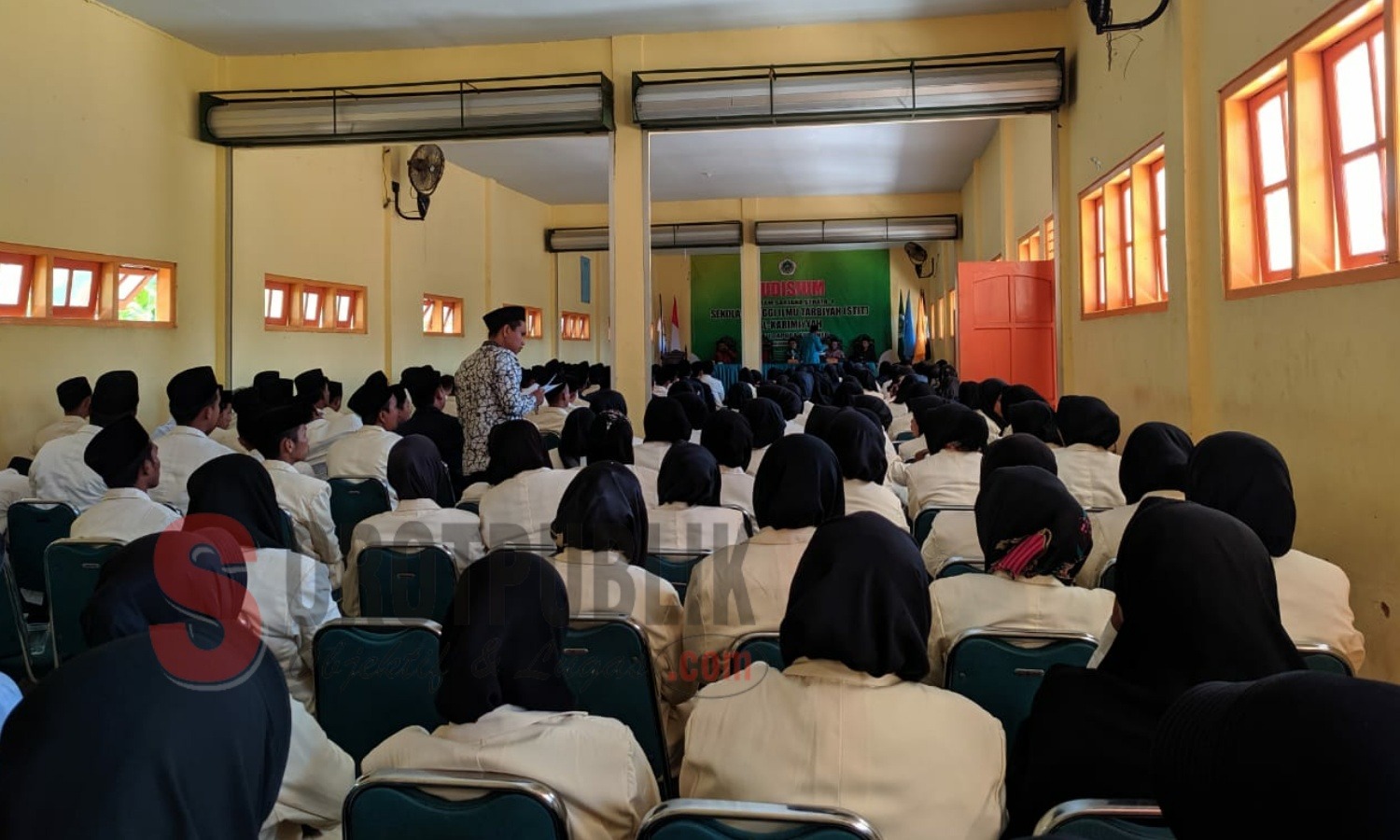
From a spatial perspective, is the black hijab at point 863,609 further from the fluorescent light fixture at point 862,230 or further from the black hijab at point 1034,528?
the fluorescent light fixture at point 862,230

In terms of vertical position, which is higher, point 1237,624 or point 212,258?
point 212,258

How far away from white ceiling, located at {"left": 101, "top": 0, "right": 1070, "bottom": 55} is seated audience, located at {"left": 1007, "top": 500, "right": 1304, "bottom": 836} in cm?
682

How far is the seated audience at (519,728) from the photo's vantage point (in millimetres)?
1606

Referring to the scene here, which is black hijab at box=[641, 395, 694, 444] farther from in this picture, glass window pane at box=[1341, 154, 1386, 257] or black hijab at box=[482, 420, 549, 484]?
glass window pane at box=[1341, 154, 1386, 257]

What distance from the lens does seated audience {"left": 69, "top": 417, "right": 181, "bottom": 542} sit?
3.56 m

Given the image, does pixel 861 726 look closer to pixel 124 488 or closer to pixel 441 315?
pixel 124 488

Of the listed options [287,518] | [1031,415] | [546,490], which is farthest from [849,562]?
[1031,415]

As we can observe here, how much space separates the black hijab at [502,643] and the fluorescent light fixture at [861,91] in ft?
21.8

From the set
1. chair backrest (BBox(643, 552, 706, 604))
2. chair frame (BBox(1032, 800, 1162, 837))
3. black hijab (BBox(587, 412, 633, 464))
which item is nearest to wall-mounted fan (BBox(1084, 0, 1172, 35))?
black hijab (BBox(587, 412, 633, 464))

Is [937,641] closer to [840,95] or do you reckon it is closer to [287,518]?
[287,518]

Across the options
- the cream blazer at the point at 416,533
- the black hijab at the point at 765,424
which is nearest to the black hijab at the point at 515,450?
the cream blazer at the point at 416,533

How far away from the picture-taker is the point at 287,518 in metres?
3.93

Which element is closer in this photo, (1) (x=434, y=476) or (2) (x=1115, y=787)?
(2) (x=1115, y=787)

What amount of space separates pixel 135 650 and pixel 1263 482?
9.17 ft
